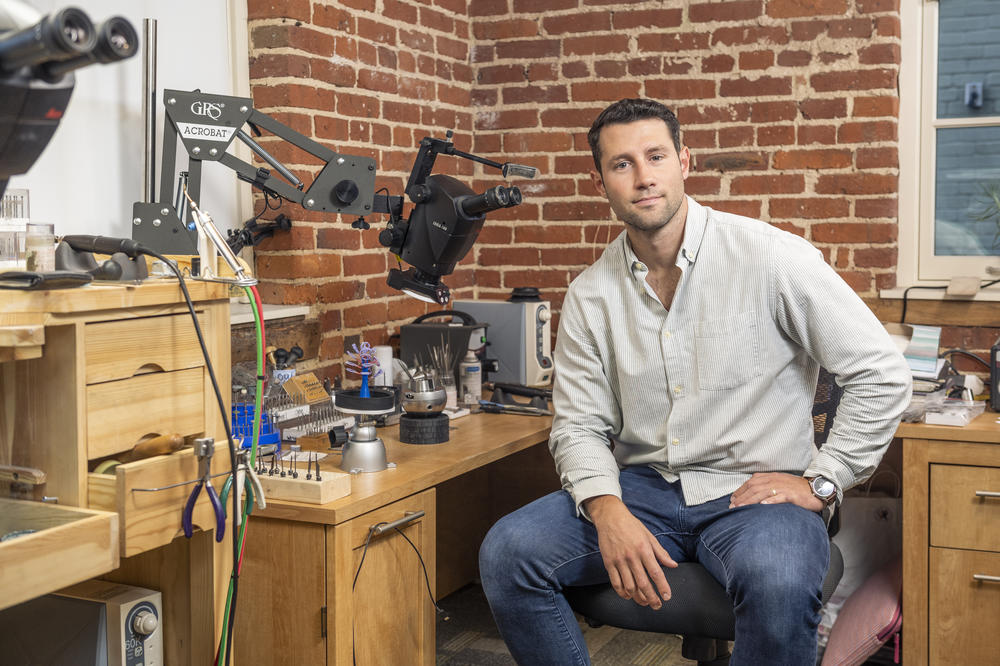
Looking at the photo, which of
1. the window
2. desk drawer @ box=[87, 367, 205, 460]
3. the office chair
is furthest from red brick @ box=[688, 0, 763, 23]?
desk drawer @ box=[87, 367, 205, 460]

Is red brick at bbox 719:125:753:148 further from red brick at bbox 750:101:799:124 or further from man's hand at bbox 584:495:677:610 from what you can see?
man's hand at bbox 584:495:677:610

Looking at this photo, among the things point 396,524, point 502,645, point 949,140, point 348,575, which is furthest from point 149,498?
point 949,140

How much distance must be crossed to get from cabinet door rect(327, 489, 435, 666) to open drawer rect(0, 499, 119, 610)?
579mm

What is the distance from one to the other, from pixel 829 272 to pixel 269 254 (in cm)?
150

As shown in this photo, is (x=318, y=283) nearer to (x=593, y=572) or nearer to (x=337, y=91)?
(x=337, y=91)

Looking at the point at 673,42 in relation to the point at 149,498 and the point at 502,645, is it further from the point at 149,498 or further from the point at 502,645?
the point at 149,498

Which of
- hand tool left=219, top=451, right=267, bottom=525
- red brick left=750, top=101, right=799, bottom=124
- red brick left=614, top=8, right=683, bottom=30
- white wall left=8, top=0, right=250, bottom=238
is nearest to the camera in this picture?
hand tool left=219, top=451, right=267, bottom=525

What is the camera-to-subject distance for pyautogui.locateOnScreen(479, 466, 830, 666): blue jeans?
1.77 m

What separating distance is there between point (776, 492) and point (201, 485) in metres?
1.12

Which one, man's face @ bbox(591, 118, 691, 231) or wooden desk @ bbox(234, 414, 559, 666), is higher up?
man's face @ bbox(591, 118, 691, 231)

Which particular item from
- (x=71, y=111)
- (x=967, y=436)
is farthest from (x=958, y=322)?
(x=71, y=111)

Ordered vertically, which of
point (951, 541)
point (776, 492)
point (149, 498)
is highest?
point (149, 498)

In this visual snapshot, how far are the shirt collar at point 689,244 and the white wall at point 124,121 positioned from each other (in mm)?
1138

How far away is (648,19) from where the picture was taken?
3.31m
